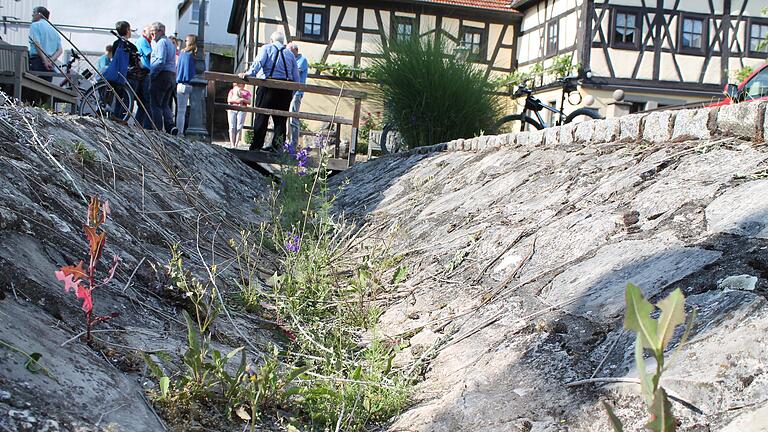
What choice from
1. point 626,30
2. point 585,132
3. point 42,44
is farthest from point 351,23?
point 585,132

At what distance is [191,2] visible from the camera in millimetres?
44875

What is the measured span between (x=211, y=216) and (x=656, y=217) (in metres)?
2.71

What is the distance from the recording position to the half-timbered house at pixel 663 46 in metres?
18.8

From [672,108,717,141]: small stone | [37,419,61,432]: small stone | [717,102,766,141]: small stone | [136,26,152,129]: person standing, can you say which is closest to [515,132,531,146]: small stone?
[672,108,717,141]: small stone

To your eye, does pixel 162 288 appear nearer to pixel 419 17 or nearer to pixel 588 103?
pixel 588 103

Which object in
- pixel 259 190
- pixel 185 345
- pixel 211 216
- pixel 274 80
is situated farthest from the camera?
pixel 274 80

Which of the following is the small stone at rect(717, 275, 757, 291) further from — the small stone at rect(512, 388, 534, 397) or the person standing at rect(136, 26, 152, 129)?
the person standing at rect(136, 26, 152, 129)

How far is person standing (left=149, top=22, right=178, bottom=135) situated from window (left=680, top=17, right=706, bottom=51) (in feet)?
45.3

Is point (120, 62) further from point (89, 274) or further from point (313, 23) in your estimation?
point (313, 23)

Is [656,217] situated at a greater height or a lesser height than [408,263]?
greater

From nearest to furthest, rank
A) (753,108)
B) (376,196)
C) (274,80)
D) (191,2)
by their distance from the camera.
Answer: (753,108), (376,196), (274,80), (191,2)

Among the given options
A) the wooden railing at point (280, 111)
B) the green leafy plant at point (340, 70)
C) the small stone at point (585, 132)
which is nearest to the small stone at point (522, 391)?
the small stone at point (585, 132)

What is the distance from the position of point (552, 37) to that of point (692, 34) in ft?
10.8

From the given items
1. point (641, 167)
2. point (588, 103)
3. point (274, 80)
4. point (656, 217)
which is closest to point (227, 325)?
point (656, 217)
